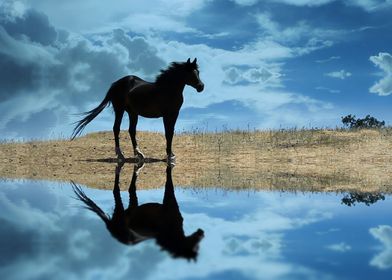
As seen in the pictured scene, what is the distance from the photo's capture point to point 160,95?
13164 mm

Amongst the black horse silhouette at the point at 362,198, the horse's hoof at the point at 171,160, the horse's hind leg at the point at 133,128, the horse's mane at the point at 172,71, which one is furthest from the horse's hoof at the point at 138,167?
the black horse silhouette at the point at 362,198

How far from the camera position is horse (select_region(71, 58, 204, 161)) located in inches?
513

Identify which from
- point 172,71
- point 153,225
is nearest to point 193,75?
point 172,71

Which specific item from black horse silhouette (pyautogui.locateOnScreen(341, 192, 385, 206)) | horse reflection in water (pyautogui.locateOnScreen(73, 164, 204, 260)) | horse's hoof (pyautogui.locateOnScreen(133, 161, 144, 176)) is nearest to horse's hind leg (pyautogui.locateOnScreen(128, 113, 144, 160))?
horse's hoof (pyautogui.locateOnScreen(133, 161, 144, 176))

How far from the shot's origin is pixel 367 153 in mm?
15578

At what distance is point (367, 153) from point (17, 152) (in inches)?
435

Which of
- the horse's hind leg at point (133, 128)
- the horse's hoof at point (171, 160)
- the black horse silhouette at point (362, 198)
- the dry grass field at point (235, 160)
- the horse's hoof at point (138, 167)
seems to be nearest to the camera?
the black horse silhouette at point (362, 198)

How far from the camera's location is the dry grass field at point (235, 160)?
9.17 meters

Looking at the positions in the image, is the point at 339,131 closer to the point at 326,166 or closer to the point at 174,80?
the point at 326,166

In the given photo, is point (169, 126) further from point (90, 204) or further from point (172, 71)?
point (90, 204)

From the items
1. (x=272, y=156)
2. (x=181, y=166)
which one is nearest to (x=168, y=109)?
(x=181, y=166)

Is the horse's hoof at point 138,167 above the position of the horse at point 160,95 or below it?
below

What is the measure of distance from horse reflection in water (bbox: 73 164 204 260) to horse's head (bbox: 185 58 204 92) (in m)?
6.60

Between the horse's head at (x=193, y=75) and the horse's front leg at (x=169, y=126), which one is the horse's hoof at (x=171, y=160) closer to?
the horse's front leg at (x=169, y=126)
